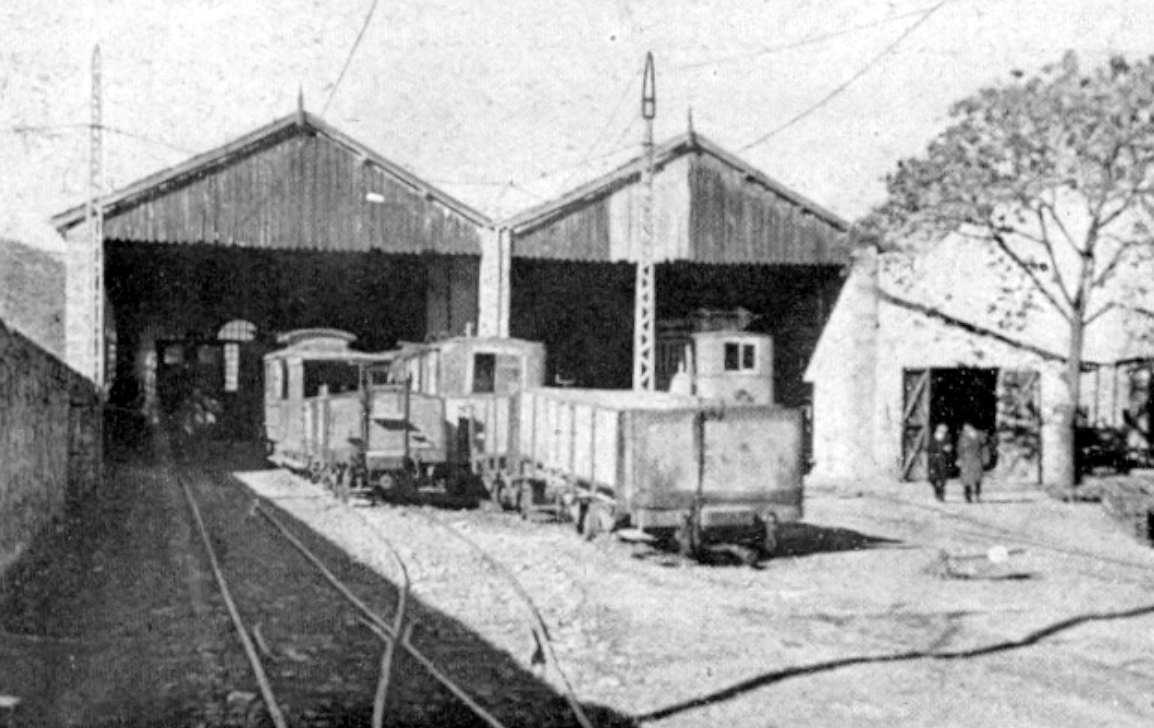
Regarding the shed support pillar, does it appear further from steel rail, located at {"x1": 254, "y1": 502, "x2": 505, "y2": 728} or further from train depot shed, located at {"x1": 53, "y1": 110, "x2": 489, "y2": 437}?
steel rail, located at {"x1": 254, "y1": 502, "x2": 505, "y2": 728}

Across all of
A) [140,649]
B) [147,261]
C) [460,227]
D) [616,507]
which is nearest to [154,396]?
[147,261]

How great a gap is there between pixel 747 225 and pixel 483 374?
375 inches

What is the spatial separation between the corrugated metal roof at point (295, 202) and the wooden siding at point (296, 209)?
0.02 m

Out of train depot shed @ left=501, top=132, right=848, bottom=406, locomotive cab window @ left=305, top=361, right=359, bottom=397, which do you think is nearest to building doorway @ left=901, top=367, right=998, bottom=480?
train depot shed @ left=501, top=132, right=848, bottom=406

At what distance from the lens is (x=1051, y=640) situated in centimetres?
975

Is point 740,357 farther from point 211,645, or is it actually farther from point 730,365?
point 211,645

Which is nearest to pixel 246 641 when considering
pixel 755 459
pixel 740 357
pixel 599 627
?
pixel 599 627

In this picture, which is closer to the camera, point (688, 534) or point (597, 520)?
point (688, 534)

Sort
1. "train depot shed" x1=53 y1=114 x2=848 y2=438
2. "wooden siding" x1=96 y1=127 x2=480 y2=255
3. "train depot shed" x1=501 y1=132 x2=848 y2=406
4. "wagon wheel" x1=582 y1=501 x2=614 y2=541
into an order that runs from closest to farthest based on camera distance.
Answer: "wagon wheel" x1=582 y1=501 x2=614 y2=541, "wooden siding" x1=96 y1=127 x2=480 y2=255, "train depot shed" x1=53 y1=114 x2=848 y2=438, "train depot shed" x1=501 y1=132 x2=848 y2=406

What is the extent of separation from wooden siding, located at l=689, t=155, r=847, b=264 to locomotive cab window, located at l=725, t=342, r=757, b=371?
7.63ft

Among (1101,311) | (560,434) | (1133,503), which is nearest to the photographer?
(560,434)

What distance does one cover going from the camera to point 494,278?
2709 centimetres

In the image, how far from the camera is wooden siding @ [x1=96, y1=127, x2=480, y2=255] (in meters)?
25.5

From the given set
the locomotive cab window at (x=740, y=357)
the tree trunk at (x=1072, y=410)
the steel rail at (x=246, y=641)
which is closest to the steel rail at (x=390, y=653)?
the steel rail at (x=246, y=641)
